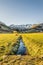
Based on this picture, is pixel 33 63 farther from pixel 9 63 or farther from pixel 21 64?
pixel 9 63

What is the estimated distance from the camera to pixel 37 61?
24750 millimetres

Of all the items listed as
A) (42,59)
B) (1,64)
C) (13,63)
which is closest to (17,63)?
(13,63)

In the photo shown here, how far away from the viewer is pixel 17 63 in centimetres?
2366

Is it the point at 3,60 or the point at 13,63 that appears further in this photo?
the point at 3,60

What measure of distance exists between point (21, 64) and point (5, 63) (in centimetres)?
259

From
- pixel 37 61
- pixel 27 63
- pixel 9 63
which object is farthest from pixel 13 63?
pixel 37 61

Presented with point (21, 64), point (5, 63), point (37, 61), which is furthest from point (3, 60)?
point (37, 61)

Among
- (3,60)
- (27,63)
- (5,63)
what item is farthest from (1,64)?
(27,63)

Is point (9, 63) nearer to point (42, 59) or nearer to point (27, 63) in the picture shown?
point (27, 63)

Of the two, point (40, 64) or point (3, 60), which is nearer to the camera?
point (40, 64)

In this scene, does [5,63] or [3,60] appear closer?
[5,63]

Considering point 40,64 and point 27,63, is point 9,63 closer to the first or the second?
point 27,63

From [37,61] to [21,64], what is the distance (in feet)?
10.4

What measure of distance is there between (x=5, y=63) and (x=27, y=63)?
3446mm
